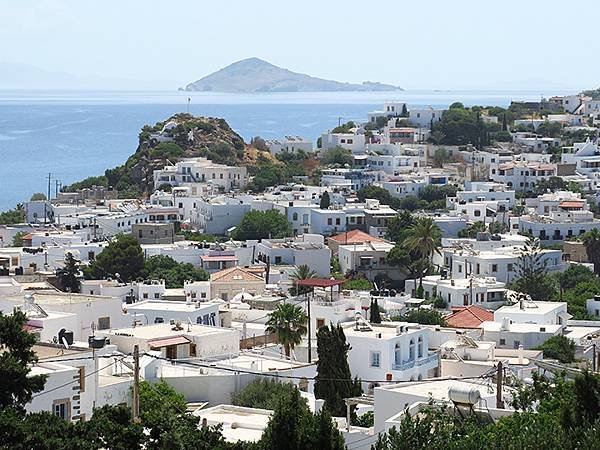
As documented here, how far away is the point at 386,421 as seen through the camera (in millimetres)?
19422

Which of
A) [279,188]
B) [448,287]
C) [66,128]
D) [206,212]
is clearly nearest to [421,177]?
[279,188]

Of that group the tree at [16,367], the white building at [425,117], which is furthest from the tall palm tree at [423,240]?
the tree at [16,367]

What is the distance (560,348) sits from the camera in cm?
3266

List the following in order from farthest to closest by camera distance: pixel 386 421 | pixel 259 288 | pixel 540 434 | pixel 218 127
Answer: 1. pixel 218 127
2. pixel 259 288
3. pixel 386 421
4. pixel 540 434

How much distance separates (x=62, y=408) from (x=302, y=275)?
26009 mm

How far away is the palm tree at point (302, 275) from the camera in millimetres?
39812

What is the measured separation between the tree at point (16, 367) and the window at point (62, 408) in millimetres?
1980

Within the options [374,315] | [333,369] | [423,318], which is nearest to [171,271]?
[423,318]

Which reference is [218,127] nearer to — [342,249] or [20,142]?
[342,249]

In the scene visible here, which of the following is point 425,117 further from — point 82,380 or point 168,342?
point 82,380

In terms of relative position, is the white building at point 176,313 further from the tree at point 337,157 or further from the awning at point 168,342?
the tree at point 337,157

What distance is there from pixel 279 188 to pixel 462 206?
10328 mm

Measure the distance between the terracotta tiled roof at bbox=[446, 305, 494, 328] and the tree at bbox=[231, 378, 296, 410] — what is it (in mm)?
13009

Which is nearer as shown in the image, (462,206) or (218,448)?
(218,448)
